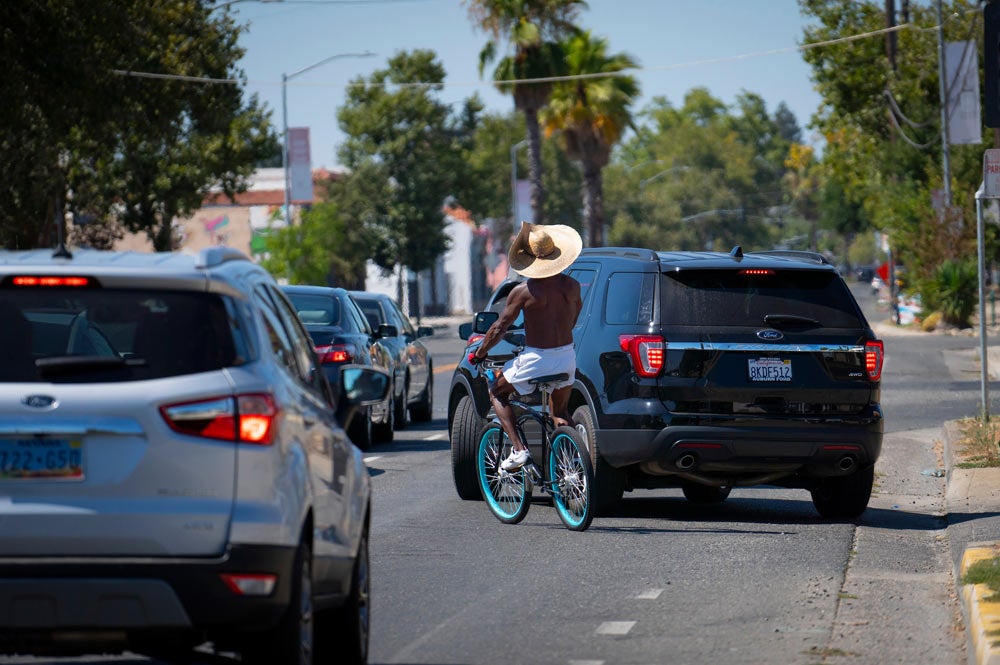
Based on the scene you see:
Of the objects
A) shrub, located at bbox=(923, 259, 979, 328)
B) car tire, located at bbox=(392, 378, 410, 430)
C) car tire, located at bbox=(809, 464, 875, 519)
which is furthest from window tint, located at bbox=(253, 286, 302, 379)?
shrub, located at bbox=(923, 259, 979, 328)

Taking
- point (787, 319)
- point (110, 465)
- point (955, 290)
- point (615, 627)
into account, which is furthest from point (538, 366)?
point (955, 290)

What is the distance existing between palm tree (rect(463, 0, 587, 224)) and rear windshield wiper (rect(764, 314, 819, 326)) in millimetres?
45035

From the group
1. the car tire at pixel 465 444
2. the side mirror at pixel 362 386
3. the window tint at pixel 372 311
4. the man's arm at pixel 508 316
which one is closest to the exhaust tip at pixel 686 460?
the man's arm at pixel 508 316

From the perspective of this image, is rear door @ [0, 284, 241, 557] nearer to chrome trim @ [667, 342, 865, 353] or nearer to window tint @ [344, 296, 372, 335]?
chrome trim @ [667, 342, 865, 353]

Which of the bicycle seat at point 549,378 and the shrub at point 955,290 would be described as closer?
the bicycle seat at point 549,378

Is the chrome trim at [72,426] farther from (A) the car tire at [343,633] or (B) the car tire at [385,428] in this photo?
(B) the car tire at [385,428]

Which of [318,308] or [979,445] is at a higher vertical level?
[318,308]

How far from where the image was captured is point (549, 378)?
11.7 meters

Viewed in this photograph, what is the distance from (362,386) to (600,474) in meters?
5.05

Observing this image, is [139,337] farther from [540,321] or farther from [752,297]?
[752,297]

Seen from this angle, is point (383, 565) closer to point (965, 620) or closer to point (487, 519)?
point (487, 519)

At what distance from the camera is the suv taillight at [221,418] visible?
5.67 metres

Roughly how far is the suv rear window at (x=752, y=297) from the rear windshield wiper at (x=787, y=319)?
28 millimetres

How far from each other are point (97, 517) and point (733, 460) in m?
6.65
